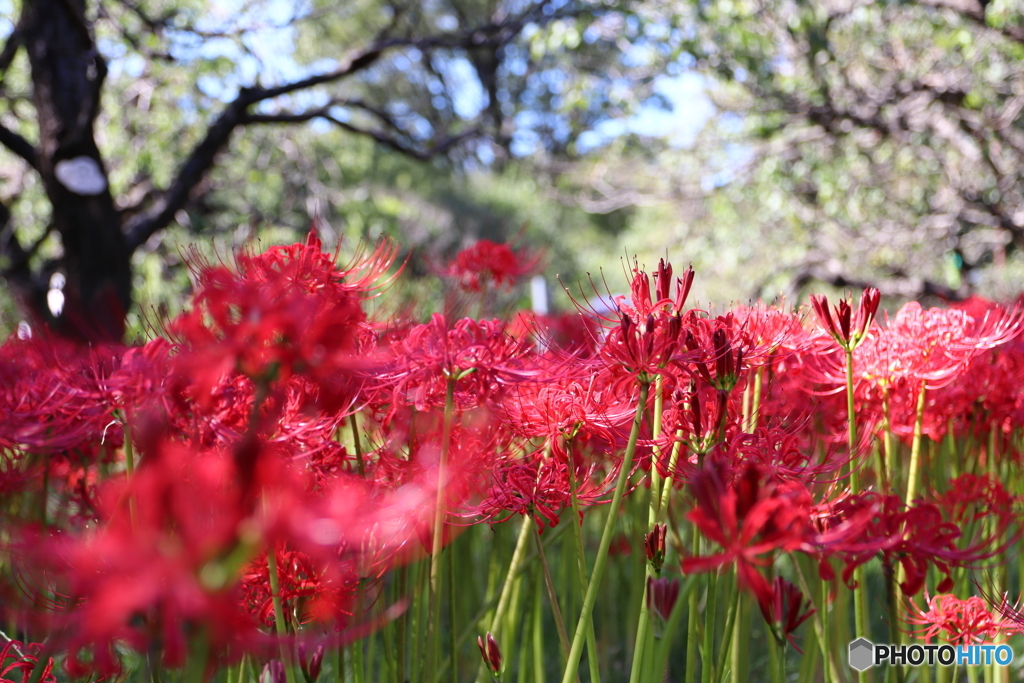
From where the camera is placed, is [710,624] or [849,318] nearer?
[710,624]

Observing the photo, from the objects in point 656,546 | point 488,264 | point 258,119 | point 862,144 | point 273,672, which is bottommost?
point 273,672

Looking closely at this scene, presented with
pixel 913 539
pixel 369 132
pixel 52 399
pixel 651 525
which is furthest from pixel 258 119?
pixel 913 539

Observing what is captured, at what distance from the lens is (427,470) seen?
4.36 feet

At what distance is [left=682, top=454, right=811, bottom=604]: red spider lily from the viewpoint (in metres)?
0.69

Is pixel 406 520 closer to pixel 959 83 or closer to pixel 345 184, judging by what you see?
pixel 959 83

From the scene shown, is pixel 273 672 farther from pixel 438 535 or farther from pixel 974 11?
pixel 974 11

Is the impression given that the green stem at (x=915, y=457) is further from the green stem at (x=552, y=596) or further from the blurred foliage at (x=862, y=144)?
the blurred foliage at (x=862, y=144)

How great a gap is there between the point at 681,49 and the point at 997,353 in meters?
3.51

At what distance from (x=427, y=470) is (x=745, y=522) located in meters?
0.72

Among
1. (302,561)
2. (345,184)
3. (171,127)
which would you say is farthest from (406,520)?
(345,184)

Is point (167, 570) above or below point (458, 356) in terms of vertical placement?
below

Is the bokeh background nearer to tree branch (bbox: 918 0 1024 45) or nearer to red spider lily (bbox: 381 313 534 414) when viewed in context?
tree branch (bbox: 918 0 1024 45)

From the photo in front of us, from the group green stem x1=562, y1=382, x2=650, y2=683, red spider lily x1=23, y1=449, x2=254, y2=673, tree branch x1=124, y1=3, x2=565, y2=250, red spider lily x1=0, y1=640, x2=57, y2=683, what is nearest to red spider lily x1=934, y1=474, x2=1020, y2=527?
green stem x1=562, y1=382, x2=650, y2=683

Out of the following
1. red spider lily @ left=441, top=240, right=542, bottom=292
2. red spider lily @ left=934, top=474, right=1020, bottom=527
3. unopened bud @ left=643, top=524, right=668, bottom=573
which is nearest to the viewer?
unopened bud @ left=643, top=524, right=668, bottom=573
